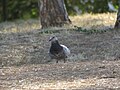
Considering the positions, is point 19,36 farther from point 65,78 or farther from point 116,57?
point 65,78

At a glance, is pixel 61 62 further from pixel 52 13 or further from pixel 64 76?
pixel 52 13

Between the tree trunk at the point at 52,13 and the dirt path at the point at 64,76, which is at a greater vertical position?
the dirt path at the point at 64,76

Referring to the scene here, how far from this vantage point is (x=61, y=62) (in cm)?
990

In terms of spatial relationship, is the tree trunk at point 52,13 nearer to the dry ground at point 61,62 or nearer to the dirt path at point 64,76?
the dry ground at point 61,62

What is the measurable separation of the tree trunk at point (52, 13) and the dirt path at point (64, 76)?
5.65 m

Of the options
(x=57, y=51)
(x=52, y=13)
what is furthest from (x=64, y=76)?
(x=52, y=13)

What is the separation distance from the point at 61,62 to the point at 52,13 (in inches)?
216

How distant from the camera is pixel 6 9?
91.1 ft

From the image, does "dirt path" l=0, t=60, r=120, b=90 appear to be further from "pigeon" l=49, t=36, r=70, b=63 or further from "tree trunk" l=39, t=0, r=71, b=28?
"tree trunk" l=39, t=0, r=71, b=28

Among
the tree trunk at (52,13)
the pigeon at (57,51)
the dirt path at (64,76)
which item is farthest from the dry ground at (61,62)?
the tree trunk at (52,13)

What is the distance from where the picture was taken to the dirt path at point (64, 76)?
752 cm

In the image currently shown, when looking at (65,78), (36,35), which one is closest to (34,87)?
(65,78)

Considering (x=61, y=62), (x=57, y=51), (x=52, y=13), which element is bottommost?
(x=52, y=13)

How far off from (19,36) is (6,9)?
583 inches
